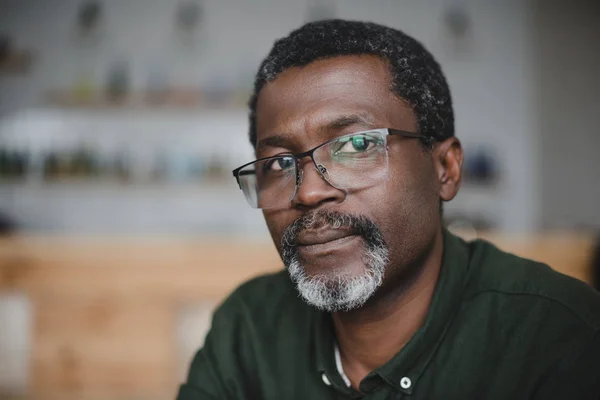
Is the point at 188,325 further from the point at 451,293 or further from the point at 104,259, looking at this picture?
the point at 451,293

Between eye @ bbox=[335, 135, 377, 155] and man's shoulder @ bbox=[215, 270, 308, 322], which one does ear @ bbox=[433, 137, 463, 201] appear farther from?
Answer: man's shoulder @ bbox=[215, 270, 308, 322]

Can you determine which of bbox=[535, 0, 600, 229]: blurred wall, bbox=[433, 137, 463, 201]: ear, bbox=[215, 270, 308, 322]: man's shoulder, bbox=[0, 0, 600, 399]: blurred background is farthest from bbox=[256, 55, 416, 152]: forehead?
bbox=[535, 0, 600, 229]: blurred wall

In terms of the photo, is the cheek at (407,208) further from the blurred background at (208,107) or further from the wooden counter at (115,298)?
the blurred background at (208,107)

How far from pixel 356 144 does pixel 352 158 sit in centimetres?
3

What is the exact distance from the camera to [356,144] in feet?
3.32

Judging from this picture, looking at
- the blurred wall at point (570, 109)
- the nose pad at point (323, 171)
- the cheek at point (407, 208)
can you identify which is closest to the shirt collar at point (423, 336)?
the cheek at point (407, 208)

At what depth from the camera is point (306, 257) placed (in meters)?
1.01

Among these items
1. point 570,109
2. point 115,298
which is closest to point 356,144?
point 115,298

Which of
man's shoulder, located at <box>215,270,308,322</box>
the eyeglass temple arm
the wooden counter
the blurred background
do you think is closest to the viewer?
the eyeglass temple arm

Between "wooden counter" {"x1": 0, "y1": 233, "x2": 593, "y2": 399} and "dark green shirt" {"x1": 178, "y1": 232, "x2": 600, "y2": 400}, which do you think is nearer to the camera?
"dark green shirt" {"x1": 178, "y1": 232, "x2": 600, "y2": 400}

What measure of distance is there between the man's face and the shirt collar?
0.26 ft

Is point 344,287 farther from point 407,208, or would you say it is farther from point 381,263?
point 407,208

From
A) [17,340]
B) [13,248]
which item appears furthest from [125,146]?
[17,340]

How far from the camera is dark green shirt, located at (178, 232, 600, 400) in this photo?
91 centimetres
